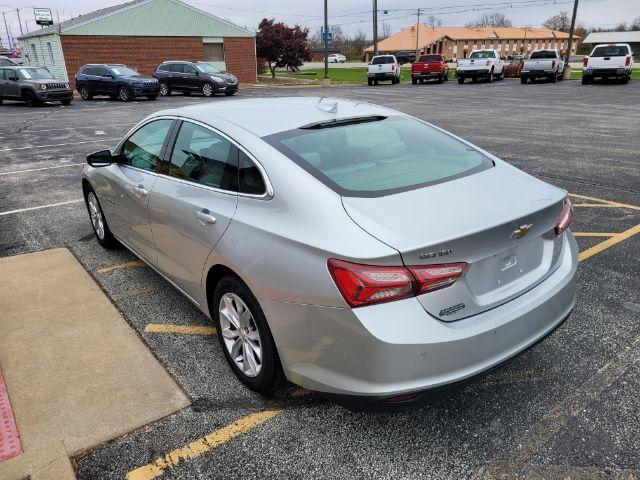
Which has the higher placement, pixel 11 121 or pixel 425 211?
pixel 425 211

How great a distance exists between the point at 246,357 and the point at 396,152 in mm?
1530

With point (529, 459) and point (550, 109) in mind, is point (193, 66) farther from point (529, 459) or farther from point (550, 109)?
point (529, 459)

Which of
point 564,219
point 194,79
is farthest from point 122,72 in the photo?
point 564,219

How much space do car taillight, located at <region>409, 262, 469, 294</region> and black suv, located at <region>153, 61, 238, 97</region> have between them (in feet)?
82.5

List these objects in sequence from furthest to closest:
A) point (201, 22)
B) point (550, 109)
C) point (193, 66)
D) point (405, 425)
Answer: point (201, 22) < point (193, 66) < point (550, 109) < point (405, 425)

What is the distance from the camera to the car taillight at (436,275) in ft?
7.13

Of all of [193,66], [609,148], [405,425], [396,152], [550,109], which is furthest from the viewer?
[193,66]

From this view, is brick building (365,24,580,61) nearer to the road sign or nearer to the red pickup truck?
the road sign

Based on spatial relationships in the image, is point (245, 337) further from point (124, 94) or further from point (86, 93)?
point (86, 93)

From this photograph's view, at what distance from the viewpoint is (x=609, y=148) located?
9875 mm

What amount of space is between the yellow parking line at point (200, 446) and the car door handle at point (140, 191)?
186 cm

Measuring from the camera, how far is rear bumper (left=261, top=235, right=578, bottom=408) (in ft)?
7.09

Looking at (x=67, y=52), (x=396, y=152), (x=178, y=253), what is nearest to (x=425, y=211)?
(x=396, y=152)

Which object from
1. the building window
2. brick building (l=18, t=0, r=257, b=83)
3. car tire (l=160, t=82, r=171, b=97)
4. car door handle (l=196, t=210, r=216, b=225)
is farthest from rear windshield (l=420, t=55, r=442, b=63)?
car door handle (l=196, t=210, r=216, b=225)
